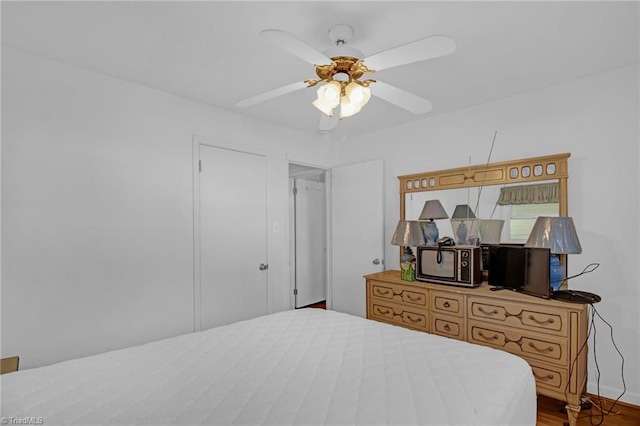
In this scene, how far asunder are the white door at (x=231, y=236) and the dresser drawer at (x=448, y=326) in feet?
5.43

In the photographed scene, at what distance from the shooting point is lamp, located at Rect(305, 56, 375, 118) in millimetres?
1623

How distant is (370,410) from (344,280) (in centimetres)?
283

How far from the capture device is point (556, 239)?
2.16 m

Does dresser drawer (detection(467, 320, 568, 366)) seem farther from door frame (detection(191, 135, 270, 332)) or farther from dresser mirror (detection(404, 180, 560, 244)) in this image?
door frame (detection(191, 135, 270, 332))

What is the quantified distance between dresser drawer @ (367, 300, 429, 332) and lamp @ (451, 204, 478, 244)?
77cm

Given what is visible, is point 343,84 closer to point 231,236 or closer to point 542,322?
point 231,236

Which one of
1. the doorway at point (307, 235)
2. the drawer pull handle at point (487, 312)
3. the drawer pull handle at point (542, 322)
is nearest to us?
the drawer pull handle at point (542, 322)

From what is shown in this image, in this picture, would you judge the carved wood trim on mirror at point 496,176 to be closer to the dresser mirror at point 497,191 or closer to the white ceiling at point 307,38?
the dresser mirror at point 497,191

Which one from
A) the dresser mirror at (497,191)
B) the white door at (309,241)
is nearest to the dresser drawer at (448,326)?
the dresser mirror at (497,191)

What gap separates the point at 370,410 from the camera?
1083mm

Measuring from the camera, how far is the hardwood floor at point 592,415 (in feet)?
6.81

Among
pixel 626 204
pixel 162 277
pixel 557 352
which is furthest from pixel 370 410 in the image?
pixel 626 204

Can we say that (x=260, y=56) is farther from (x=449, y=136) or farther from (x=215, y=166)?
(x=449, y=136)

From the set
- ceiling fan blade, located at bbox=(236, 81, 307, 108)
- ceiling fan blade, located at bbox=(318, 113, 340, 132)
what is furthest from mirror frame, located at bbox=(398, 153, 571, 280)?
ceiling fan blade, located at bbox=(236, 81, 307, 108)
